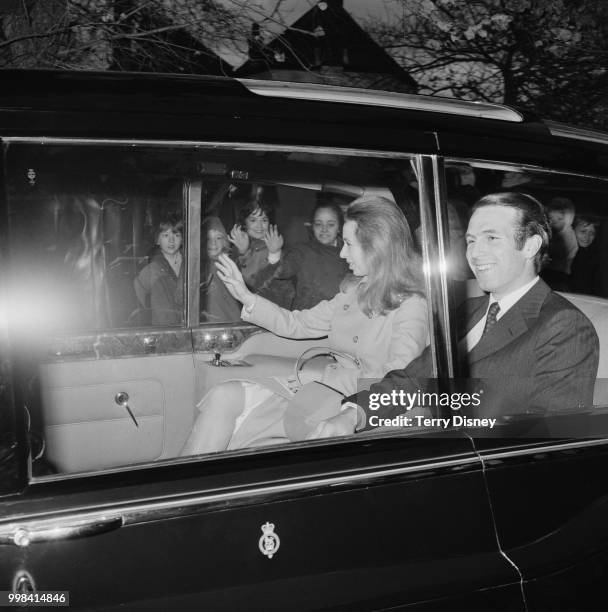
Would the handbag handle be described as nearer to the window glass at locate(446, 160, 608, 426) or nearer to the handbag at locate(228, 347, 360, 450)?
the handbag at locate(228, 347, 360, 450)

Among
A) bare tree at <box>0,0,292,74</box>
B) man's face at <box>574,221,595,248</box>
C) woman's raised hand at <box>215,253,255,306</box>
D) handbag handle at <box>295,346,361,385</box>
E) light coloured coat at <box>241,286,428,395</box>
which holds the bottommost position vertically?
handbag handle at <box>295,346,361,385</box>

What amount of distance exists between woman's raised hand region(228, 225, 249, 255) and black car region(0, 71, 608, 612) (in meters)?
0.67

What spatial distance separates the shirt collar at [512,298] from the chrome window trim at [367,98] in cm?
47

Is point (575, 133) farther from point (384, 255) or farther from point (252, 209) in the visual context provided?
point (252, 209)

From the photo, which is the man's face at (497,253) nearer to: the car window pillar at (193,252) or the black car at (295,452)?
the black car at (295,452)

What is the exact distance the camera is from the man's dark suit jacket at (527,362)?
7.30ft

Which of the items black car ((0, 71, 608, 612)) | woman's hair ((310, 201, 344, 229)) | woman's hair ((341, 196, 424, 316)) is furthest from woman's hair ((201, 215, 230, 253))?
woman's hair ((341, 196, 424, 316))

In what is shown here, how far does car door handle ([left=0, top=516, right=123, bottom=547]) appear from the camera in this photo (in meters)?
1.61

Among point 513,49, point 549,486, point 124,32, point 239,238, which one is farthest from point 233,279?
point 513,49

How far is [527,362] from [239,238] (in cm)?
153

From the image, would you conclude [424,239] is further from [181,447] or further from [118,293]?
[118,293]

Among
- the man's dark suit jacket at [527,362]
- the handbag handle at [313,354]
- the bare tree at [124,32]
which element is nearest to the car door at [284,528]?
the man's dark suit jacket at [527,362]

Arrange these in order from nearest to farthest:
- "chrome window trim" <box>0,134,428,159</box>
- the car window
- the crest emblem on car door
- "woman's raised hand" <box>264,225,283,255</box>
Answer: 1. "chrome window trim" <box>0,134,428,159</box>
2. the crest emblem on car door
3. the car window
4. "woman's raised hand" <box>264,225,283,255</box>

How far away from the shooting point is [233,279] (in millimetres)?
3395
